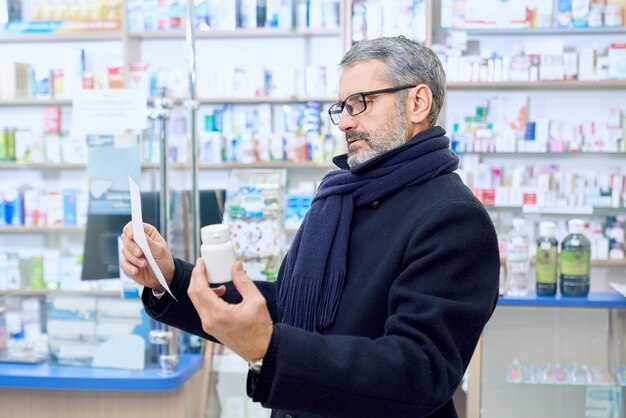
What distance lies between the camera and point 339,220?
159 centimetres

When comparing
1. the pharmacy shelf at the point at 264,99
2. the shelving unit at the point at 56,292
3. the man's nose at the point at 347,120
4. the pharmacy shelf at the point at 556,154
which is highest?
the pharmacy shelf at the point at 264,99

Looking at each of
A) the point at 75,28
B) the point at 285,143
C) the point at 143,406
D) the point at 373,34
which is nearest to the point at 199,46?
the point at 285,143

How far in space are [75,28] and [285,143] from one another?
2.18 metres

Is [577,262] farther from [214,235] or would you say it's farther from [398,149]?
[214,235]

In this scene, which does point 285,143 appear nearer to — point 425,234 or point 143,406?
point 143,406

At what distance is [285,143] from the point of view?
17.9 feet

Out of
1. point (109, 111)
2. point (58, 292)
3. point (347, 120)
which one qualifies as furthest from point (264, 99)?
point (347, 120)

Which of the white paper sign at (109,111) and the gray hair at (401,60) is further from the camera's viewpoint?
the white paper sign at (109,111)

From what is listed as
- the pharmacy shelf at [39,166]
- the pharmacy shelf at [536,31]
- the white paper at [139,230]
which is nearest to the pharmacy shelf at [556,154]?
the pharmacy shelf at [536,31]

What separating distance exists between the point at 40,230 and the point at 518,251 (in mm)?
2101

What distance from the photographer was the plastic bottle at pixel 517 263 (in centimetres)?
322

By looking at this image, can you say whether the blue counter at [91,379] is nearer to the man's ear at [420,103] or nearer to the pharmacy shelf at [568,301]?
the pharmacy shelf at [568,301]

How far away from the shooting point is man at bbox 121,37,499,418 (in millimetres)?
1228

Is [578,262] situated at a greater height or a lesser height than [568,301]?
greater
